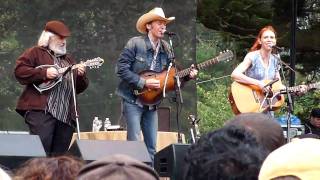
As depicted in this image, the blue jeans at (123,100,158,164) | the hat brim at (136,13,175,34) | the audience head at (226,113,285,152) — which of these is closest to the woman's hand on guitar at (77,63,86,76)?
the blue jeans at (123,100,158,164)

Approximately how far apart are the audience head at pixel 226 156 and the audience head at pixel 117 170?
31cm

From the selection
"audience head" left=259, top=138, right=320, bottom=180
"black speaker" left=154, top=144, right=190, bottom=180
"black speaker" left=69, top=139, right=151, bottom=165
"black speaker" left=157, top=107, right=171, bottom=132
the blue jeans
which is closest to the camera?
"audience head" left=259, top=138, right=320, bottom=180

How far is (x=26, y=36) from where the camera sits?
34.6ft

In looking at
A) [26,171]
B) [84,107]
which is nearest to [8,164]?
[26,171]

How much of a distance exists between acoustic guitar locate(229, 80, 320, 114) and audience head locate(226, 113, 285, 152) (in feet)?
19.3

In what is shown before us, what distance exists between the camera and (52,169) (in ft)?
8.76

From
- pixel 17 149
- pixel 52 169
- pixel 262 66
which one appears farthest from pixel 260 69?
pixel 52 169

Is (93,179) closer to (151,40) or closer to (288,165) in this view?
(288,165)

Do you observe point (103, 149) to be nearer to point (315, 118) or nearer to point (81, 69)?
point (81, 69)

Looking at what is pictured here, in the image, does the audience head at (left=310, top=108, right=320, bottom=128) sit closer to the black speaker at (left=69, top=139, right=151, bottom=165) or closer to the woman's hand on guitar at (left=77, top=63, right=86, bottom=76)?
the woman's hand on guitar at (left=77, top=63, right=86, bottom=76)

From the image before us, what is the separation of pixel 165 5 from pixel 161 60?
3253 millimetres

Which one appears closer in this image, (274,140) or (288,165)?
(288,165)

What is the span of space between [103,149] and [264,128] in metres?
2.01

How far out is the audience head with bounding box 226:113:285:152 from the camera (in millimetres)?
2697
